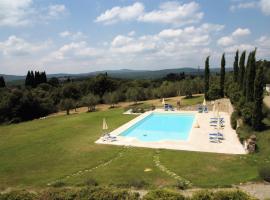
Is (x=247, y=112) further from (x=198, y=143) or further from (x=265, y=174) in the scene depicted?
(x=265, y=174)

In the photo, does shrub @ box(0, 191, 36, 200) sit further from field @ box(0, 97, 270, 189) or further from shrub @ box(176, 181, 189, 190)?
shrub @ box(176, 181, 189, 190)

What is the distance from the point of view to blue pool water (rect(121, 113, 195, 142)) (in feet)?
76.7

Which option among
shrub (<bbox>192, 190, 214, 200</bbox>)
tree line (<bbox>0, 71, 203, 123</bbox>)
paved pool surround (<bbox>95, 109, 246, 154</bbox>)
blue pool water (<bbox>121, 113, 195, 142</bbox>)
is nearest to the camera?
shrub (<bbox>192, 190, 214, 200</bbox>)

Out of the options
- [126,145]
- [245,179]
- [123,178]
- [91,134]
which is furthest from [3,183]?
[245,179]

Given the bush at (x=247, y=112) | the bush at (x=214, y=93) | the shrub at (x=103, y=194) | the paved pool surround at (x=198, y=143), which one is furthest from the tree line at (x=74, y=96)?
the shrub at (x=103, y=194)

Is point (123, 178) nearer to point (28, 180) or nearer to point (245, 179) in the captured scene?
point (28, 180)

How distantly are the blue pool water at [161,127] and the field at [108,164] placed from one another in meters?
4.84

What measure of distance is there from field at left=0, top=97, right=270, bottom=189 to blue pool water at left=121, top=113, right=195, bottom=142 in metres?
4.84

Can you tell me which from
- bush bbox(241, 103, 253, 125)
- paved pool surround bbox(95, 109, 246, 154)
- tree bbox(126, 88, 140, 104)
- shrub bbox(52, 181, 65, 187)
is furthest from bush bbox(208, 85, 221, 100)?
shrub bbox(52, 181, 65, 187)

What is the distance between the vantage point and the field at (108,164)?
12.7 meters

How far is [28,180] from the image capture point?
43.3 feet

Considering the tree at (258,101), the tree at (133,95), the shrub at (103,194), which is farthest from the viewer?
the tree at (133,95)

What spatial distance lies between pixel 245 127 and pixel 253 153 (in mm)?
4399

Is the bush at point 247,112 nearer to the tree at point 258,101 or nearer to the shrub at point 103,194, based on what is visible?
the tree at point 258,101
